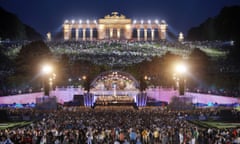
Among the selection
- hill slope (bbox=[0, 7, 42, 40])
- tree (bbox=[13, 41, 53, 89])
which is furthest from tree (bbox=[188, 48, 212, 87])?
hill slope (bbox=[0, 7, 42, 40])

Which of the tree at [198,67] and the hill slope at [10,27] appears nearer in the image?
the tree at [198,67]

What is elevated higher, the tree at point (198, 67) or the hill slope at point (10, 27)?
the hill slope at point (10, 27)

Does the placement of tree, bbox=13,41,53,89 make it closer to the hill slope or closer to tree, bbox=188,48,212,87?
tree, bbox=188,48,212,87

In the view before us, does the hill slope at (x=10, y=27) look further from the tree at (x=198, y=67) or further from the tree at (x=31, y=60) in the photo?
the tree at (x=198, y=67)

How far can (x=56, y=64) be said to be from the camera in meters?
86.8

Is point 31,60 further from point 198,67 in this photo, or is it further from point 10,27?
point 10,27

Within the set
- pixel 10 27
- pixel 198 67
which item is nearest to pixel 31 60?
pixel 198 67

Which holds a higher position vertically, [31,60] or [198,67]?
[31,60]

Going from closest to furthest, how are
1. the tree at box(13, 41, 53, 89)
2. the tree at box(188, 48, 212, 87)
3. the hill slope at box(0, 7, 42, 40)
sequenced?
the tree at box(188, 48, 212, 87)
the tree at box(13, 41, 53, 89)
the hill slope at box(0, 7, 42, 40)

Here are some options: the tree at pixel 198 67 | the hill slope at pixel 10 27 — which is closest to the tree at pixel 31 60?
the tree at pixel 198 67

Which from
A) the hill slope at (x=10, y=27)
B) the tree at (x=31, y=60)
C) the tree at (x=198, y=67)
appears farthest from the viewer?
the hill slope at (x=10, y=27)

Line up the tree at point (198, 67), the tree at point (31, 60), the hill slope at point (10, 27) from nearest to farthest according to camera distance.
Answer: the tree at point (198, 67) < the tree at point (31, 60) < the hill slope at point (10, 27)

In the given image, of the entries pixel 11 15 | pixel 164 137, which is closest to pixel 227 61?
pixel 11 15

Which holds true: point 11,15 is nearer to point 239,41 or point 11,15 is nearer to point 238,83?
point 239,41
